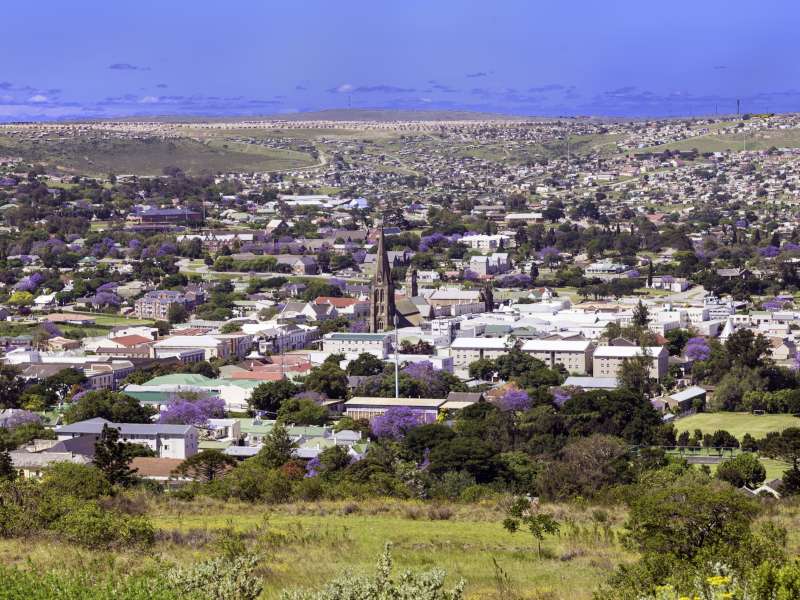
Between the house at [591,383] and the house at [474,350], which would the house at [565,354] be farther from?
the house at [591,383]

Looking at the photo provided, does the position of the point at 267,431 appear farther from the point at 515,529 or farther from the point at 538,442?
the point at 515,529

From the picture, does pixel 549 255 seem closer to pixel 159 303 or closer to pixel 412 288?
pixel 412 288

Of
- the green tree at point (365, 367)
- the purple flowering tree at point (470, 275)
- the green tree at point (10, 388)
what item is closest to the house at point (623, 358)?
the green tree at point (365, 367)

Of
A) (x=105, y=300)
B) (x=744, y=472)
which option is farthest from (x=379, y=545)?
(x=105, y=300)

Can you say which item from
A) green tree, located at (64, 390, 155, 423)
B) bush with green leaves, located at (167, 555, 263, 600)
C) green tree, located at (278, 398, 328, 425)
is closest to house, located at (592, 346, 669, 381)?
green tree, located at (278, 398, 328, 425)

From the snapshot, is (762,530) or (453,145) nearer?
(762,530)

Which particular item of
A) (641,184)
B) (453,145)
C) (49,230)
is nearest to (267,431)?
(49,230)
